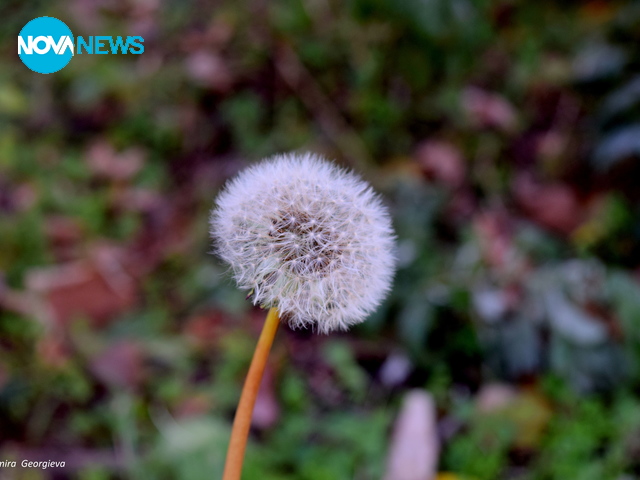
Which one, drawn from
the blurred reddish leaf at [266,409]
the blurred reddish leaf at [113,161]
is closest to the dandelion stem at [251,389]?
the blurred reddish leaf at [266,409]

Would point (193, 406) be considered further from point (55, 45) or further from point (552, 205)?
point (55, 45)

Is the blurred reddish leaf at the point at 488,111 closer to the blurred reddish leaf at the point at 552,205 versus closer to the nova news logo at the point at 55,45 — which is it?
the blurred reddish leaf at the point at 552,205

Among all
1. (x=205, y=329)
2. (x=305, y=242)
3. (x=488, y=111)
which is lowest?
(x=305, y=242)

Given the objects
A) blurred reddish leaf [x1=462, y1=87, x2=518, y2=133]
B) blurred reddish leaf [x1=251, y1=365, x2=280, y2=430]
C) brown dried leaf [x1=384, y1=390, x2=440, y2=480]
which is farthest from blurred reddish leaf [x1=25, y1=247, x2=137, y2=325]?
blurred reddish leaf [x1=462, y1=87, x2=518, y2=133]

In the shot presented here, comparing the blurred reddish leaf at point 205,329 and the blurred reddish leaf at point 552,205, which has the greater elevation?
the blurred reddish leaf at point 552,205

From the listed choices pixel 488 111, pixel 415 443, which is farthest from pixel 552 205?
pixel 415 443

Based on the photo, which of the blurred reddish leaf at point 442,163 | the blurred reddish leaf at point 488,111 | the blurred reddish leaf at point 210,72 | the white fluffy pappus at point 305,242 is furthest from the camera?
the blurred reddish leaf at point 210,72

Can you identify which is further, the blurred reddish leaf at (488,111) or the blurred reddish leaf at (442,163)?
the blurred reddish leaf at (488,111)
